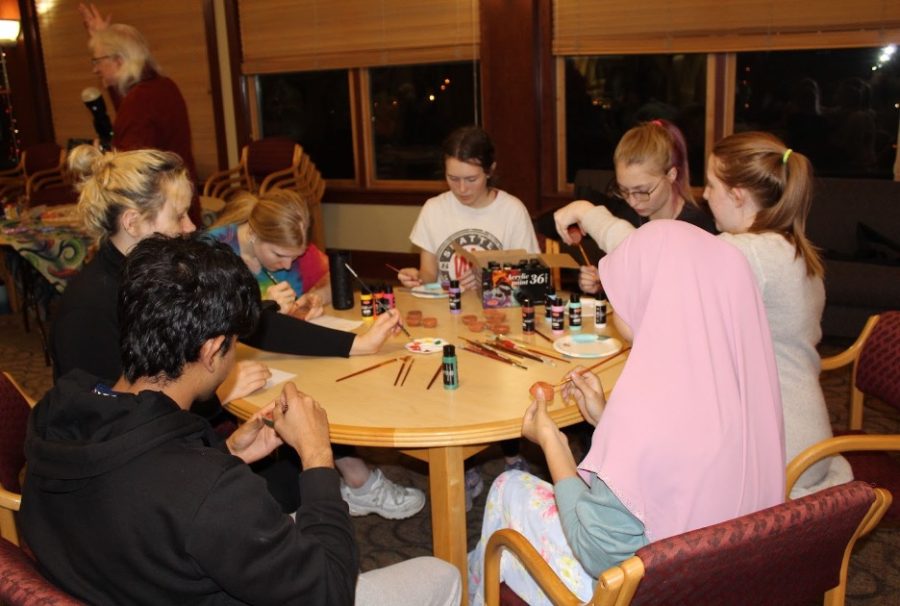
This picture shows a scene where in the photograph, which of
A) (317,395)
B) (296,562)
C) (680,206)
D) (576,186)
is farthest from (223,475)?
(576,186)

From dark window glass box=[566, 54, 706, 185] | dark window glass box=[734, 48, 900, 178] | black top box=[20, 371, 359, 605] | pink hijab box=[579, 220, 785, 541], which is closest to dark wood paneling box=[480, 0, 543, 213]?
dark window glass box=[566, 54, 706, 185]

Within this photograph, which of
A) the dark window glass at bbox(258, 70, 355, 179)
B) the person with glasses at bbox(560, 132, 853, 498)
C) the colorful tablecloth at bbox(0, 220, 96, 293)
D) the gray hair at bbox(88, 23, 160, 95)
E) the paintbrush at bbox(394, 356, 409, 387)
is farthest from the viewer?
the dark window glass at bbox(258, 70, 355, 179)

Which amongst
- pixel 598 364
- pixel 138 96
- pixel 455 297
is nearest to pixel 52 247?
pixel 138 96

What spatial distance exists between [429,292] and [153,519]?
1.94 m

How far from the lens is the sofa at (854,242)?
160 inches

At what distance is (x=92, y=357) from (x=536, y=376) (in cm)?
110

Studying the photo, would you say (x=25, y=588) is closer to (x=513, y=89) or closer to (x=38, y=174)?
(x=513, y=89)

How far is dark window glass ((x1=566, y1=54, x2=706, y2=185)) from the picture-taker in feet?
16.9

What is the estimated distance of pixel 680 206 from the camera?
2.76 m

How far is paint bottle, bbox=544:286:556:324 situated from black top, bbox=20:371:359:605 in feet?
4.61

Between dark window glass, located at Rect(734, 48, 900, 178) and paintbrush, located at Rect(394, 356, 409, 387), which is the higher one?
dark window glass, located at Rect(734, 48, 900, 178)

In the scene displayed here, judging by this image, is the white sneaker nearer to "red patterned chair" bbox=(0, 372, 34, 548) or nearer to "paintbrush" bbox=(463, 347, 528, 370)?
"paintbrush" bbox=(463, 347, 528, 370)

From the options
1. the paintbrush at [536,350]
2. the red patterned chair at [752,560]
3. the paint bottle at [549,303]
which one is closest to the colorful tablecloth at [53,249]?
the paint bottle at [549,303]

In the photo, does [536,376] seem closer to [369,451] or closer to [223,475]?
[223,475]
